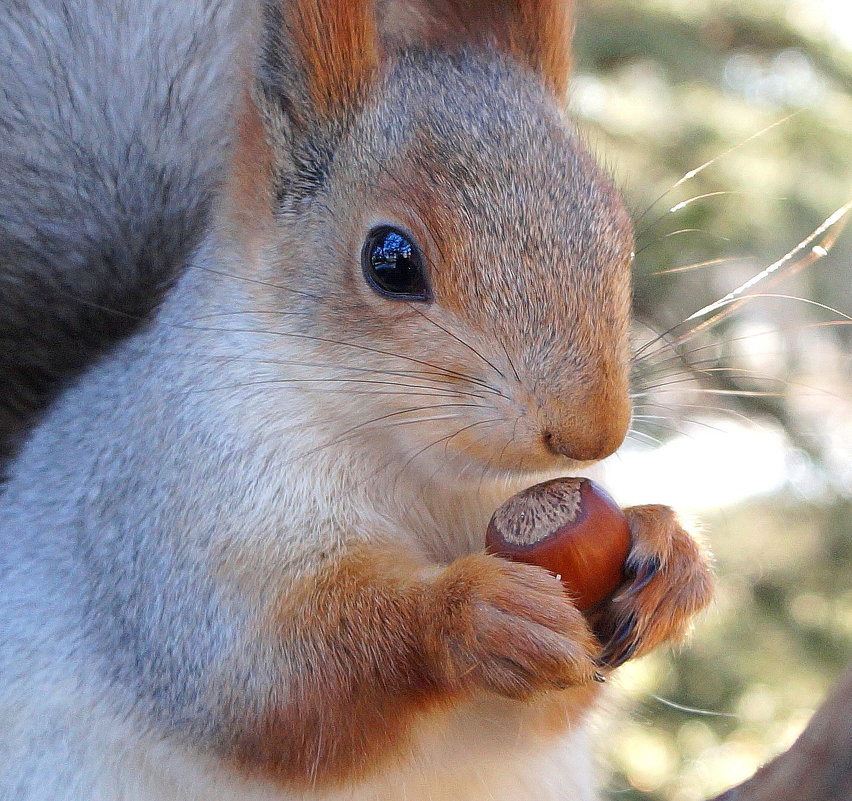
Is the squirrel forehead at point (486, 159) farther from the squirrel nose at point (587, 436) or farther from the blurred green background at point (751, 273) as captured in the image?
the blurred green background at point (751, 273)

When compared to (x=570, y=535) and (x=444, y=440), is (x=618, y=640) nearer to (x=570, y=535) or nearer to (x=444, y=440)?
(x=570, y=535)

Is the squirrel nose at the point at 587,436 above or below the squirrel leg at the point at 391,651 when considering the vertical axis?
above

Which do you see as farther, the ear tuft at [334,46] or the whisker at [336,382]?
the ear tuft at [334,46]

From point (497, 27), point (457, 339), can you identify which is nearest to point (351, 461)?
point (457, 339)

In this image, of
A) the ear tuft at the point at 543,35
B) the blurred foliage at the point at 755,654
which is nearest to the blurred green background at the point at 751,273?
the blurred foliage at the point at 755,654

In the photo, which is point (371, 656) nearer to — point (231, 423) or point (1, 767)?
point (231, 423)

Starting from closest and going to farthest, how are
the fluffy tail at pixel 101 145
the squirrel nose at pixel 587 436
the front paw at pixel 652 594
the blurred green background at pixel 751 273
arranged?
1. the squirrel nose at pixel 587 436
2. the front paw at pixel 652 594
3. the fluffy tail at pixel 101 145
4. the blurred green background at pixel 751 273

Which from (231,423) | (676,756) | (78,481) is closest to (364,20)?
(231,423)

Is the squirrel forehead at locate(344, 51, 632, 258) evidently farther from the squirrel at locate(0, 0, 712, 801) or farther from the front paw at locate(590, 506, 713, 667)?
the front paw at locate(590, 506, 713, 667)
